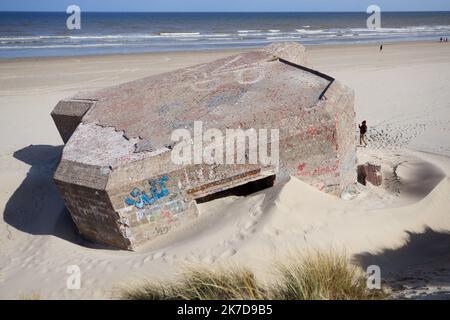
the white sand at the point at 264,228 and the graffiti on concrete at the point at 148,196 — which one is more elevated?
the graffiti on concrete at the point at 148,196

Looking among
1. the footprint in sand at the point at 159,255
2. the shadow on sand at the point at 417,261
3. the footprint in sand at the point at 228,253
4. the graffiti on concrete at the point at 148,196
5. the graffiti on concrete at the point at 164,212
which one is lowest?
the shadow on sand at the point at 417,261

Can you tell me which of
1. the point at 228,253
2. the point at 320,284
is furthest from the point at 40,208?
the point at 320,284

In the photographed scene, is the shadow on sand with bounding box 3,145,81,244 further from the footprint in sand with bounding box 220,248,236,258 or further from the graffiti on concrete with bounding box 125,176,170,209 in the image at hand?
the footprint in sand with bounding box 220,248,236,258

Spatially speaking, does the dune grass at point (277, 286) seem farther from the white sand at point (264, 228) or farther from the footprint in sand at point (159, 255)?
the footprint in sand at point (159, 255)

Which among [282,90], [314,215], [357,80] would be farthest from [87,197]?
[357,80]

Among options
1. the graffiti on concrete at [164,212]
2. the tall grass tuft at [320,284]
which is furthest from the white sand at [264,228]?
the tall grass tuft at [320,284]
